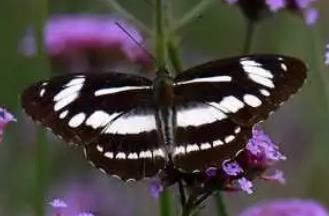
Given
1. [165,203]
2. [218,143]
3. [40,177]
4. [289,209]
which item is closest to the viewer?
[218,143]

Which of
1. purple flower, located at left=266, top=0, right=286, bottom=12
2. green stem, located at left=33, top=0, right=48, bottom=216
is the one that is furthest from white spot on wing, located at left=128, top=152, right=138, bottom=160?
purple flower, located at left=266, top=0, right=286, bottom=12

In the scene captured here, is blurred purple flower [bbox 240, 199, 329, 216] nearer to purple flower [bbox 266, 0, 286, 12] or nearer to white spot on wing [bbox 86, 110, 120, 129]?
purple flower [bbox 266, 0, 286, 12]

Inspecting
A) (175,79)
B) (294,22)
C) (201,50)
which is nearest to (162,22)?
(175,79)

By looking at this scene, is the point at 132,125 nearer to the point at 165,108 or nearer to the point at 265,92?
the point at 165,108

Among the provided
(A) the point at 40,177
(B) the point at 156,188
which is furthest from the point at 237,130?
(A) the point at 40,177

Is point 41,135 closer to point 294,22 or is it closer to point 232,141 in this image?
point 232,141

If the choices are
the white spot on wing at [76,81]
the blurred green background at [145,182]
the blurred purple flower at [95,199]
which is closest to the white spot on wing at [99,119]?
the white spot on wing at [76,81]

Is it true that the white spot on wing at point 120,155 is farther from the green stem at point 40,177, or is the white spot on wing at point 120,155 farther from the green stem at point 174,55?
the green stem at point 174,55
